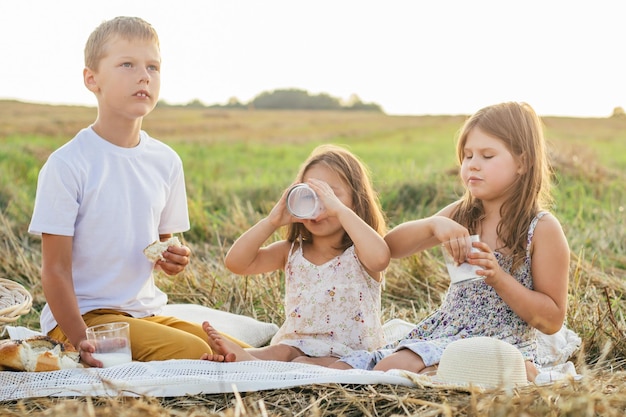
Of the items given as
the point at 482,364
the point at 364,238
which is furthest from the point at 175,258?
the point at 482,364

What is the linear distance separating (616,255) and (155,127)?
20477 millimetres

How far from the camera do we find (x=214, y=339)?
10.0 ft

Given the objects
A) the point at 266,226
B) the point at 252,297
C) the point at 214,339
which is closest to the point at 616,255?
the point at 252,297

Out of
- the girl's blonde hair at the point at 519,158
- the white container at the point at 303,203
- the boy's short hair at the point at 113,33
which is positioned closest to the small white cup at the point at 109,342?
the white container at the point at 303,203

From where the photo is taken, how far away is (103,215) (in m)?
3.34

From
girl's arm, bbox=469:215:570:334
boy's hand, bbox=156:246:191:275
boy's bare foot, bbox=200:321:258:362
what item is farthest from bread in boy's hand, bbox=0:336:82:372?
girl's arm, bbox=469:215:570:334

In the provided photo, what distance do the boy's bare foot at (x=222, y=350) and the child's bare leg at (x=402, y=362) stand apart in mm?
537

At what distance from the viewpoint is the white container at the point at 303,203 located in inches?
128

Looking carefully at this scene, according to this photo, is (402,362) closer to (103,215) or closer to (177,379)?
→ (177,379)

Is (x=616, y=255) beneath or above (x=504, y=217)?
beneath

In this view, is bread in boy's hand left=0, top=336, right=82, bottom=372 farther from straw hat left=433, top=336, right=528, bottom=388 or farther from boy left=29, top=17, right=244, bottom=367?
straw hat left=433, top=336, right=528, bottom=388

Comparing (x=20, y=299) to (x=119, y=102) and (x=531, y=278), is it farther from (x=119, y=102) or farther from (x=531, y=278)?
(x=531, y=278)

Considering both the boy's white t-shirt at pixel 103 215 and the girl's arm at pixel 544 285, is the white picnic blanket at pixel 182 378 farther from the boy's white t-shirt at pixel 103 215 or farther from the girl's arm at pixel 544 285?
the boy's white t-shirt at pixel 103 215

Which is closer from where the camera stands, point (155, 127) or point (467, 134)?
point (467, 134)
